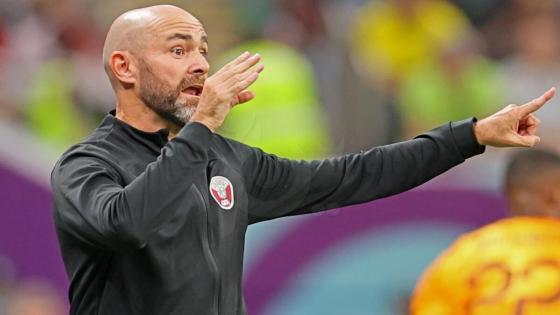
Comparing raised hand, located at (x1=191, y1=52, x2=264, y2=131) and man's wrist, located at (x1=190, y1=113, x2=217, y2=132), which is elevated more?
raised hand, located at (x1=191, y1=52, x2=264, y2=131)

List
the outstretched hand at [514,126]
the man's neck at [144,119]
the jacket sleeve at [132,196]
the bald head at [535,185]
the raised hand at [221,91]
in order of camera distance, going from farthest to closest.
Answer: the bald head at [535,185]
the man's neck at [144,119]
the outstretched hand at [514,126]
the raised hand at [221,91]
the jacket sleeve at [132,196]

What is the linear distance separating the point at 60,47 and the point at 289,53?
1.42 m

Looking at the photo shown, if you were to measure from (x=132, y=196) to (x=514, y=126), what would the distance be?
120 centimetres

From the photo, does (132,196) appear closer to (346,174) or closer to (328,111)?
(346,174)

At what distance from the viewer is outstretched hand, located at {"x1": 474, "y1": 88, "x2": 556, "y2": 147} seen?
3.76m

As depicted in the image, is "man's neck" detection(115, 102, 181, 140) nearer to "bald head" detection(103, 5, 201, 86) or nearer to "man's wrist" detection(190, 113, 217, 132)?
"bald head" detection(103, 5, 201, 86)

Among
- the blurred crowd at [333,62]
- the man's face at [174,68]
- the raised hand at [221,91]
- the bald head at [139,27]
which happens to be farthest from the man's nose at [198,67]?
the blurred crowd at [333,62]

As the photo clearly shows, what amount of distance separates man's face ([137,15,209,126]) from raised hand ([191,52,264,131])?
0.30 m

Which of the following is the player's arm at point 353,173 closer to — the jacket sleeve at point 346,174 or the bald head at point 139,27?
the jacket sleeve at point 346,174

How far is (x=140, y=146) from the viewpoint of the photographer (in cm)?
380

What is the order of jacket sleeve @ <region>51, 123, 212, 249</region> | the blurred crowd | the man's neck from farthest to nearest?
the blurred crowd, the man's neck, jacket sleeve @ <region>51, 123, 212, 249</region>

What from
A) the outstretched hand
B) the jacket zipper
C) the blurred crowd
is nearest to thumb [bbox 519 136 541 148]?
the outstretched hand

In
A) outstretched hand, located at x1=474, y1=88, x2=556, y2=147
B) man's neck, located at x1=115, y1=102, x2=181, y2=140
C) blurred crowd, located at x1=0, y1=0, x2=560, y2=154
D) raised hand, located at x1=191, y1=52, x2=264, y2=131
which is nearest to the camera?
raised hand, located at x1=191, y1=52, x2=264, y2=131

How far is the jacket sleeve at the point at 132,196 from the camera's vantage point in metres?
3.33
